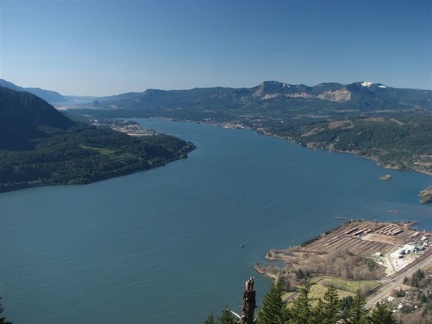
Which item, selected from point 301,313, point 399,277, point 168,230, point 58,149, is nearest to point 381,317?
point 301,313

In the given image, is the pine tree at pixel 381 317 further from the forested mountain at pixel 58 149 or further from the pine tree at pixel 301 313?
the forested mountain at pixel 58 149

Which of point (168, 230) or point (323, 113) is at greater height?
point (323, 113)

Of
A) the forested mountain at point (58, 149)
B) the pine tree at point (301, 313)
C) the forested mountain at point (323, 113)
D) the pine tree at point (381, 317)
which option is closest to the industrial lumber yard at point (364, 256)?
the pine tree at point (301, 313)

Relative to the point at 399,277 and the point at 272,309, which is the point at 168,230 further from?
the point at 272,309

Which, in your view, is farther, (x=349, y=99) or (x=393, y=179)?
(x=349, y=99)

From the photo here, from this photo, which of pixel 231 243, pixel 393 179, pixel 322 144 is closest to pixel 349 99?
pixel 322 144

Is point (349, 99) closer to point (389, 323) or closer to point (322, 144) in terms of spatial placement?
point (322, 144)

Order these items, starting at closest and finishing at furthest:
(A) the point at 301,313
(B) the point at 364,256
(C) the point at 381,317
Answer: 1. (C) the point at 381,317
2. (A) the point at 301,313
3. (B) the point at 364,256
